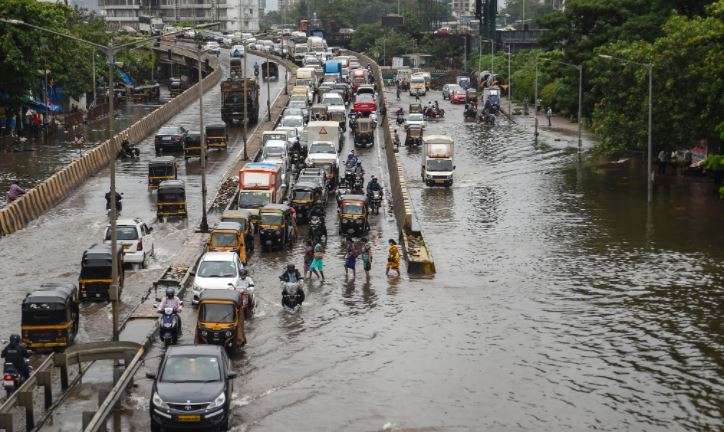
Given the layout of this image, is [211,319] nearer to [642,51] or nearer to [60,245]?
[60,245]

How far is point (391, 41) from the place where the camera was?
182m

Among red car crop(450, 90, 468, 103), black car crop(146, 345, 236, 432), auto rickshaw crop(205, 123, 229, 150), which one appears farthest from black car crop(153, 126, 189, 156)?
black car crop(146, 345, 236, 432)

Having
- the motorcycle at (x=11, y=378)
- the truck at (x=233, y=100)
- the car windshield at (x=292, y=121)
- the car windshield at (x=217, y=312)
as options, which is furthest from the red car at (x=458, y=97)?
the motorcycle at (x=11, y=378)

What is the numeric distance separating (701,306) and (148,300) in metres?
16.7

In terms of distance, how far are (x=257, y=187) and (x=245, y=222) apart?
5.81 meters

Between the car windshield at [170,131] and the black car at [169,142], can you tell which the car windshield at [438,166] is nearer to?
the black car at [169,142]

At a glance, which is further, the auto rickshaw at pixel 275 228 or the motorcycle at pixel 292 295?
the auto rickshaw at pixel 275 228

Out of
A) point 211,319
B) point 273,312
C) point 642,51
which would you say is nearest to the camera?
point 211,319

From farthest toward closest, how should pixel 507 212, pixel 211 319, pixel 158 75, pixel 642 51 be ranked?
pixel 158 75, pixel 642 51, pixel 507 212, pixel 211 319

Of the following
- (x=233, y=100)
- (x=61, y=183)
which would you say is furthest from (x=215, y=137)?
(x=61, y=183)

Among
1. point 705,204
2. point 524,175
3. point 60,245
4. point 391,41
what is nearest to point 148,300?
point 60,245

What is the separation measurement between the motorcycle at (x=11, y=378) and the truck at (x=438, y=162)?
37855mm

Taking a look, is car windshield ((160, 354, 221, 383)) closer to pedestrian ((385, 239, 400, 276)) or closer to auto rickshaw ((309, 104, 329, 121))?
pedestrian ((385, 239, 400, 276))

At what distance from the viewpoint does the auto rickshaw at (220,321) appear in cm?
3219
